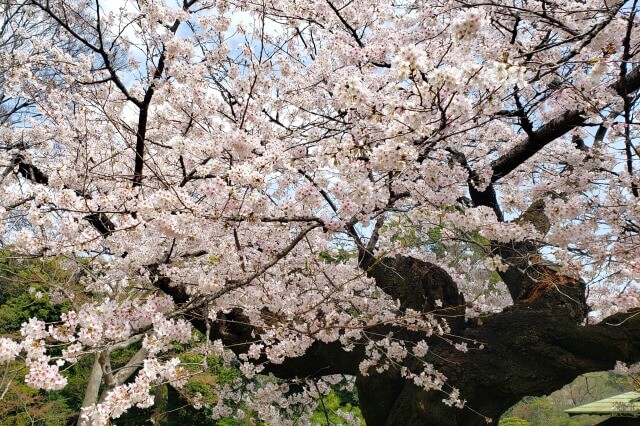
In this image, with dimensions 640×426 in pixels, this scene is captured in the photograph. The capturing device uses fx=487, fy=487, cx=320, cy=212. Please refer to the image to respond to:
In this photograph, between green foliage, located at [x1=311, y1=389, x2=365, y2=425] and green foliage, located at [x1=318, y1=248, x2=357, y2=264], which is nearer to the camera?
green foliage, located at [x1=318, y1=248, x2=357, y2=264]

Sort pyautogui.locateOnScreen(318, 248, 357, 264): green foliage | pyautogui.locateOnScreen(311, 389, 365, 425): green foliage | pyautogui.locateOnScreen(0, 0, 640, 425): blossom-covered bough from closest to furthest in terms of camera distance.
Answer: pyautogui.locateOnScreen(0, 0, 640, 425): blossom-covered bough
pyautogui.locateOnScreen(318, 248, 357, 264): green foliage
pyautogui.locateOnScreen(311, 389, 365, 425): green foliage

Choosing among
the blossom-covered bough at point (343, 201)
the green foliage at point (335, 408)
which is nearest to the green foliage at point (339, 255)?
the blossom-covered bough at point (343, 201)

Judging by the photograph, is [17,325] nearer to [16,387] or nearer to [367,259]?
[16,387]

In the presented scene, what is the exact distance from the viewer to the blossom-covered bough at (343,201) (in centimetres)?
344

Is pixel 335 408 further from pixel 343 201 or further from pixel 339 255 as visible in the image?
pixel 343 201

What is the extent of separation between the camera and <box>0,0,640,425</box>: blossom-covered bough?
3.44 meters

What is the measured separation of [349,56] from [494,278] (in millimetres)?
8948

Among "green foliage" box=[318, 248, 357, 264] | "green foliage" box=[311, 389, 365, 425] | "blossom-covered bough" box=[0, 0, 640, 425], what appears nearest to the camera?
"blossom-covered bough" box=[0, 0, 640, 425]

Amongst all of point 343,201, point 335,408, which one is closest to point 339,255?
point 343,201

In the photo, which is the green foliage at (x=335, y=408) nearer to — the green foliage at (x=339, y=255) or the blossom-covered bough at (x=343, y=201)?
the green foliage at (x=339, y=255)

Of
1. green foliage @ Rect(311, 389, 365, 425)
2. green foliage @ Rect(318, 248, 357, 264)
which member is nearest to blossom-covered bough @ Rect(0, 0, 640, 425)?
green foliage @ Rect(318, 248, 357, 264)

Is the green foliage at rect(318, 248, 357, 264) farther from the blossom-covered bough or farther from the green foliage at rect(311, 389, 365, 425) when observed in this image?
the green foliage at rect(311, 389, 365, 425)

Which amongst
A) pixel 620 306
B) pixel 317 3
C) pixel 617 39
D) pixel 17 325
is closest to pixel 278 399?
pixel 620 306

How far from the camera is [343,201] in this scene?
11.6 ft
